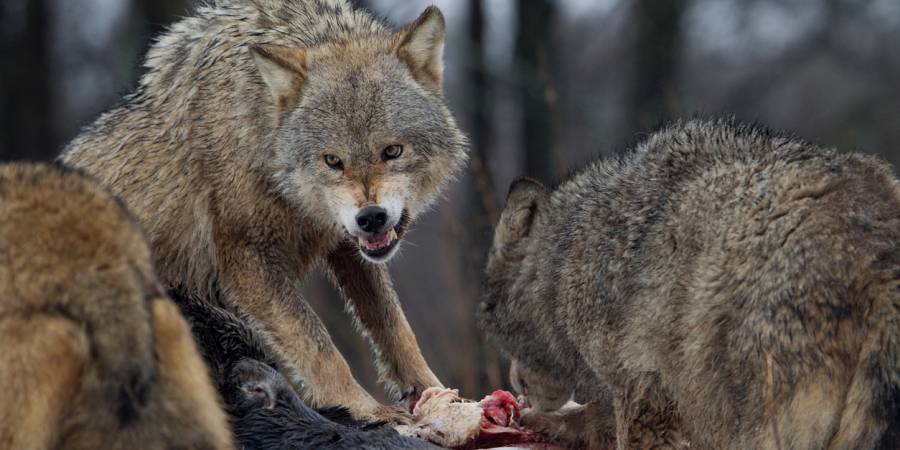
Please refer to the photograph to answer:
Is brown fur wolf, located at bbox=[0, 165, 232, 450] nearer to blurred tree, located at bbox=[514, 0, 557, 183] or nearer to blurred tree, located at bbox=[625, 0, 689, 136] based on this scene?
blurred tree, located at bbox=[514, 0, 557, 183]

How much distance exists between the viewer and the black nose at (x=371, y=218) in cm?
591

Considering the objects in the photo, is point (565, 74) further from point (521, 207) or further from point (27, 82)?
point (521, 207)

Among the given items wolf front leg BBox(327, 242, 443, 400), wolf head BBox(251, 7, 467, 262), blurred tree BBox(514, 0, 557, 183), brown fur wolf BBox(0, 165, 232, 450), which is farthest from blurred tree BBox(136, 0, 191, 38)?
brown fur wolf BBox(0, 165, 232, 450)

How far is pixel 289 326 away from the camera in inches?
251

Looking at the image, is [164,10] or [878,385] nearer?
[878,385]

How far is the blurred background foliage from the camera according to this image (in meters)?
15.0

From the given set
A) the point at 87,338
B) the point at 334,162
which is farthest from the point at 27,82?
the point at 87,338

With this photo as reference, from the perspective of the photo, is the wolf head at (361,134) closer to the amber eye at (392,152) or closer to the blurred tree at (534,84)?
the amber eye at (392,152)

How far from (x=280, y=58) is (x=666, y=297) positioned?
7.94 ft

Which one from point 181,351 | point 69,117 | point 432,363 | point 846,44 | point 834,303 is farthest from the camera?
point 69,117

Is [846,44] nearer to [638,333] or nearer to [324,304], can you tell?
[324,304]

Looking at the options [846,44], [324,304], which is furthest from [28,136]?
[846,44]

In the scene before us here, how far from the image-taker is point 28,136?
1906cm

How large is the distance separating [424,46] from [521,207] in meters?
1.05
